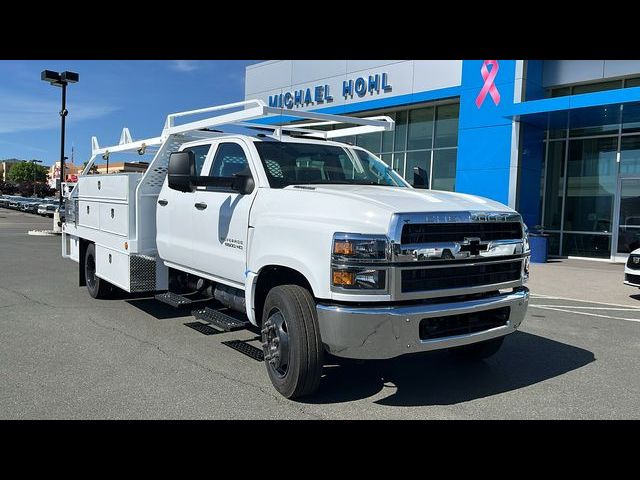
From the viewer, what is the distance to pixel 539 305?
8930 mm

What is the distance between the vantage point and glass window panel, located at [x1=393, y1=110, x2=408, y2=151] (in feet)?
68.5

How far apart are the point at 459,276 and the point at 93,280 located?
6.02m

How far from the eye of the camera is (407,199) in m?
4.36

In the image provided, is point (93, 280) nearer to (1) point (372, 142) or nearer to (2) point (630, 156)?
(2) point (630, 156)

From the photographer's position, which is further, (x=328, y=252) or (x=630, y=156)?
(x=630, y=156)

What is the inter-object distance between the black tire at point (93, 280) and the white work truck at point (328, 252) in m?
2.05

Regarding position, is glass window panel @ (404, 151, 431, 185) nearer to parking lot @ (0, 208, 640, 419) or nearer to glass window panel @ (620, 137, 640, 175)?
glass window panel @ (620, 137, 640, 175)

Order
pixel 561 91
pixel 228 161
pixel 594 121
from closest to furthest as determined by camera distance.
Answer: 1. pixel 228 161
2. pixel 594 121
3. pixel 561 91

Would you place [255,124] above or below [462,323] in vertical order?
above

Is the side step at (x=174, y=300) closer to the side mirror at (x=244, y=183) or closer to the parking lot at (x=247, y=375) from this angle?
the parking lot at (x=247, y=375)

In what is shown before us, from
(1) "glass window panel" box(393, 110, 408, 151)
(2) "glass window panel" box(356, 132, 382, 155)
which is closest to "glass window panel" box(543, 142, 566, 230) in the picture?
(1) "glass window panel" box(393, 110, 408, 151)

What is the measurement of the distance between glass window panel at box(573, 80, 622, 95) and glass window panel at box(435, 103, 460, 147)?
378 centimetres

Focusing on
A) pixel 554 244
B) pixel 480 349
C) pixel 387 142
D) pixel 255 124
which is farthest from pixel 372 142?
pixel 480 349
